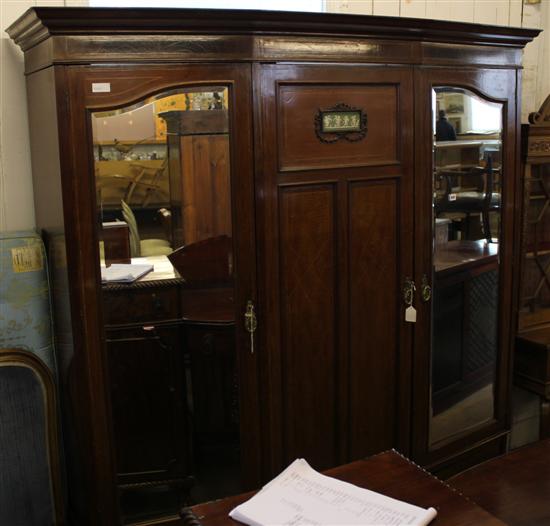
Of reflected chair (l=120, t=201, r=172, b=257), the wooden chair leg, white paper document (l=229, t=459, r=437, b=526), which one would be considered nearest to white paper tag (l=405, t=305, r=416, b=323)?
the wooden chair leg

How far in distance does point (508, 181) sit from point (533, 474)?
121cm

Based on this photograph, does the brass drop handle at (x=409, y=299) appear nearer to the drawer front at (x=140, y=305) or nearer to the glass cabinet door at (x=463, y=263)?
the glass cabinet door at (x=463, y=263)

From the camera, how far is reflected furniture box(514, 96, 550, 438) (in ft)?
10.1

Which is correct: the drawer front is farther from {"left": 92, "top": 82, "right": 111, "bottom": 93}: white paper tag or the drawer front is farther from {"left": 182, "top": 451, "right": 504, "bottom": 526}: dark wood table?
{"left": 182, "top": 451, "right": 504, "bottom": 526}: dark wood table

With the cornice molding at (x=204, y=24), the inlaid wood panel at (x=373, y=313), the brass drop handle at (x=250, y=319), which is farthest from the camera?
the inlaid wood panel at (x=373, y=313)

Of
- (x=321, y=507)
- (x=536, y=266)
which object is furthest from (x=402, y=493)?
(x=536, y=266)

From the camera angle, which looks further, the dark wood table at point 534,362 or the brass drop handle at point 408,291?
the dark wood table at point 534,362

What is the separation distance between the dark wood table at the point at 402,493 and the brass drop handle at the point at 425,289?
39.3 inches

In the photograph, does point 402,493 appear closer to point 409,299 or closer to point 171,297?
point 171,297

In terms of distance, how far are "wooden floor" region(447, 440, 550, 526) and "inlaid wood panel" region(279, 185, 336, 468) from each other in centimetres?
57

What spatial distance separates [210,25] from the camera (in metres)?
2.09

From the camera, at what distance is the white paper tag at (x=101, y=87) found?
2033mm

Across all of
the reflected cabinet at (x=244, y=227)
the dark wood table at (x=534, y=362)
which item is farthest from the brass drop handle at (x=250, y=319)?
the dark wood table at (x=534, y=362)

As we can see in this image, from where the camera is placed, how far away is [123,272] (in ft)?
7.24
